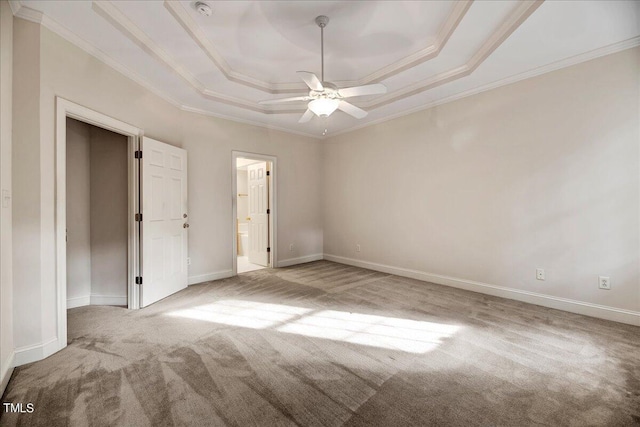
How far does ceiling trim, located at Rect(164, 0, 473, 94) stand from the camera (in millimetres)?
2482

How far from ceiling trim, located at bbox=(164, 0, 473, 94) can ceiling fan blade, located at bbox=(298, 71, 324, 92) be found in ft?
4.17

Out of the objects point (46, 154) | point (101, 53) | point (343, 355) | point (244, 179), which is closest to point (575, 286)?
point (343, 355)

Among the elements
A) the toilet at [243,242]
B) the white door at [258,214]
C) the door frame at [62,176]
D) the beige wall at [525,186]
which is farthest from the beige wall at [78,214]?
the beige wall at [525,186]

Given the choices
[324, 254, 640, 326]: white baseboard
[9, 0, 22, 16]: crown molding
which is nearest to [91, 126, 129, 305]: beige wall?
[9, 0, 22, 16]: crown molding

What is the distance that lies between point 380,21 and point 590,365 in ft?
11.4

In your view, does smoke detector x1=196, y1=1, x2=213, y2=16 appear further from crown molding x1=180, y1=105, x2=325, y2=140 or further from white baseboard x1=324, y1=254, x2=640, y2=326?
white baseboard x1=324, y1=254, x2=640, y2=326

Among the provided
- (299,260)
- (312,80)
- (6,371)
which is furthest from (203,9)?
(299,260)

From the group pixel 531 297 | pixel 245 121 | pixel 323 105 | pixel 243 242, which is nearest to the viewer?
pixel 323 105

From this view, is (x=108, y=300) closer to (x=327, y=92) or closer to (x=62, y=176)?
(x=62, y=176)

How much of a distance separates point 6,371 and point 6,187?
4.33 ft

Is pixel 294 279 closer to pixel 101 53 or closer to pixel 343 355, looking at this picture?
pixel 343 355

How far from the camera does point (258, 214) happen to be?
586cm

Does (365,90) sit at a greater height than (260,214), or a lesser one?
greater

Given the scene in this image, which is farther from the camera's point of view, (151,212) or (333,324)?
(151,212)
